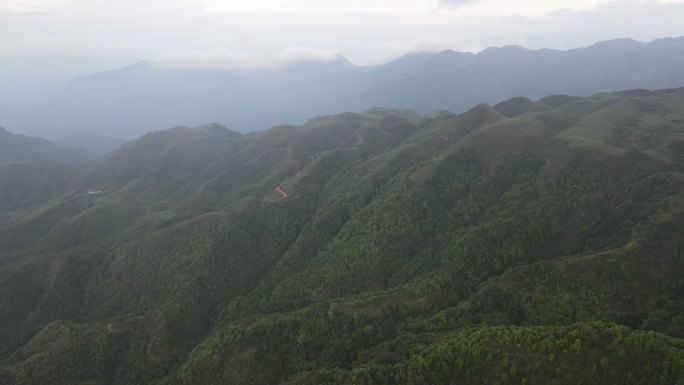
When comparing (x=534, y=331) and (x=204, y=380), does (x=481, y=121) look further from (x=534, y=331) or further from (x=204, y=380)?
(x=204, y=380)

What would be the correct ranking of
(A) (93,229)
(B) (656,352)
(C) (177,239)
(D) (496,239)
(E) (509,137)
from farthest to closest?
(A) (93,229) → (E) (509,137) → (C) (177,239) → (D) (496,239) → (B) (656,352)

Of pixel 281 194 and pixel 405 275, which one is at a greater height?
pixel 281 194

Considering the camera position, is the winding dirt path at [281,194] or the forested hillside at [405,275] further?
the winding dirt path at [281,194]

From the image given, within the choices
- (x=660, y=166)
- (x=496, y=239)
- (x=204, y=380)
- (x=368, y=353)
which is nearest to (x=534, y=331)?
(x=368, y=353)

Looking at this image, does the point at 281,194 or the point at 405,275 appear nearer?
the point at 405,275

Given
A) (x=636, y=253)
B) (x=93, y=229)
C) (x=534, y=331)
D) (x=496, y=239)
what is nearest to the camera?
(x=534, y=331)

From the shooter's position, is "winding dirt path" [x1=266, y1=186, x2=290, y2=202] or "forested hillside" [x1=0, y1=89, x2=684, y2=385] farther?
"winding dirt path" [x1=266, y1=186, x2=290, y2=202]

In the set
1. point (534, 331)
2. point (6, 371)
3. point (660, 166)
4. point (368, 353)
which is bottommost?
point (6, 371)

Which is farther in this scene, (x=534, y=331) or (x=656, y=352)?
(x=534, y=331)
